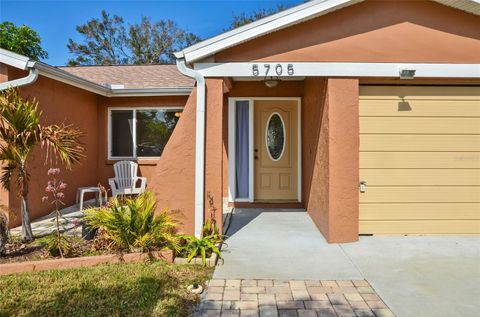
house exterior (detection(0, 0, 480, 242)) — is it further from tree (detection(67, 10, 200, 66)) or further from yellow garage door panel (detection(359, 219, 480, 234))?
tree (detection(67, 10, 200, 66))

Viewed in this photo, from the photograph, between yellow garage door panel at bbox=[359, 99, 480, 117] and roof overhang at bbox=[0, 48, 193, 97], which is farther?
roof overhang at bbox=[0, 48, 193, 97]

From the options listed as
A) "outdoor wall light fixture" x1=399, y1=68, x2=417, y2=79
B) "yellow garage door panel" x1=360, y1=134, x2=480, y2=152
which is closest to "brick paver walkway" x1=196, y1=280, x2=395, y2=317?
"yellow garage door panel" x1=360, y1=134, x2=480, y2=152

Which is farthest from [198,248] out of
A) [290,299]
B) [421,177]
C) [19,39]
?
[19,39]

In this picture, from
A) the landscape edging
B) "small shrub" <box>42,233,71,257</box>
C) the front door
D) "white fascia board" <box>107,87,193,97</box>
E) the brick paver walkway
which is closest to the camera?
the brick paver walkway

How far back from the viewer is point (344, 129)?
566 centimetres

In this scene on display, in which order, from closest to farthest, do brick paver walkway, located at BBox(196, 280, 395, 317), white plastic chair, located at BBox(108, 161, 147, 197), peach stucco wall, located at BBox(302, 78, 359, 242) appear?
brick paver walkway, located at BBox(196, 280, 395, 317)
peach stucco wall, located at BBox(302, 78, 359, 242)
white plastic chair, located at BBox(108, 161, 147, 197)

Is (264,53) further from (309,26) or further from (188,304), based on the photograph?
(188,304)

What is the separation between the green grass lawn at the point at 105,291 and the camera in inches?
137

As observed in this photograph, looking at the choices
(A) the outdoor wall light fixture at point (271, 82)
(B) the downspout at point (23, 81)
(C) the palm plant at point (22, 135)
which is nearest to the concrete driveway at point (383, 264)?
(C) the palm plant at point (22, 135)

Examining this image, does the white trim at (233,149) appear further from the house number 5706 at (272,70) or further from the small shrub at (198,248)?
the small shrub at (198,248)

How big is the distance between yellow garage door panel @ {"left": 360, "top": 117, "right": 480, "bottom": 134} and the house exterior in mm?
17

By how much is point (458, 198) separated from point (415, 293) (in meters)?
2.94

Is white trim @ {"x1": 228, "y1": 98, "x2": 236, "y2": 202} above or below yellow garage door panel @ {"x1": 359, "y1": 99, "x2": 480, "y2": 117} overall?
below

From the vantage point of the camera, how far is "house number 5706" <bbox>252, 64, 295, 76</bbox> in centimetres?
565
